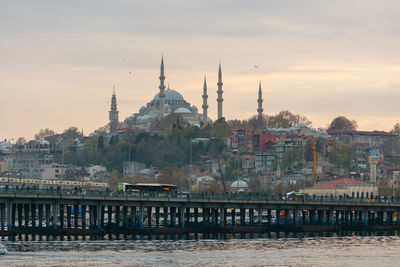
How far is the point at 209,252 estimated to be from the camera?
346 feet

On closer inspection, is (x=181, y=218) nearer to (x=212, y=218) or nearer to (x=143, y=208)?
(x=143, y=208)

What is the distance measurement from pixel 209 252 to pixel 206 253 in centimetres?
110

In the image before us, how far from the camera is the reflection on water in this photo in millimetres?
96062

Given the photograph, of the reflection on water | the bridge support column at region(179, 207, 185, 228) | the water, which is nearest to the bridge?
the bridge support column at region(179, 207, 185, 228)

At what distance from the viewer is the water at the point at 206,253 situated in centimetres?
9594

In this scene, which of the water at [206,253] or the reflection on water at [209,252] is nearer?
the water at [206,253]

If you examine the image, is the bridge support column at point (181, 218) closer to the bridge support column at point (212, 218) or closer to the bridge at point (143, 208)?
the bridge at point (143, 208)

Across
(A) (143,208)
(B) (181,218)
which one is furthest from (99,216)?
(B) (181,218)

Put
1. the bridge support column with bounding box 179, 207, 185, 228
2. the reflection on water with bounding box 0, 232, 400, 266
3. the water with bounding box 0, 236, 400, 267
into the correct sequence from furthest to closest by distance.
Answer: the bridge support column with bounding box 179, 207, 185, 228, the reflection on water with bounding box 0, 232, 400, 266, the water with bounding box 0, 236, 400, 267

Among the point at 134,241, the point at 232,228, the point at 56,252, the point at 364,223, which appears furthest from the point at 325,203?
the point at 56,252

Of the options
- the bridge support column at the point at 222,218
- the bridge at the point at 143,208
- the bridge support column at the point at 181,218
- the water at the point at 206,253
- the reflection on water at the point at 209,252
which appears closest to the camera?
the water at the point at 206,253

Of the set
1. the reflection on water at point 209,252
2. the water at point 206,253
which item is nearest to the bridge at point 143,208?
the reflection on water at point 209,252

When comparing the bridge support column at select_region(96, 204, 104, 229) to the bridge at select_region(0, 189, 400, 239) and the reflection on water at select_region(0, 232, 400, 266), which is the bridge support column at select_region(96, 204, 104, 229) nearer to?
the bridge at select_region(0, 189, 400, 239)

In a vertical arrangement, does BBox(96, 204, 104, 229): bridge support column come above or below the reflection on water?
above
